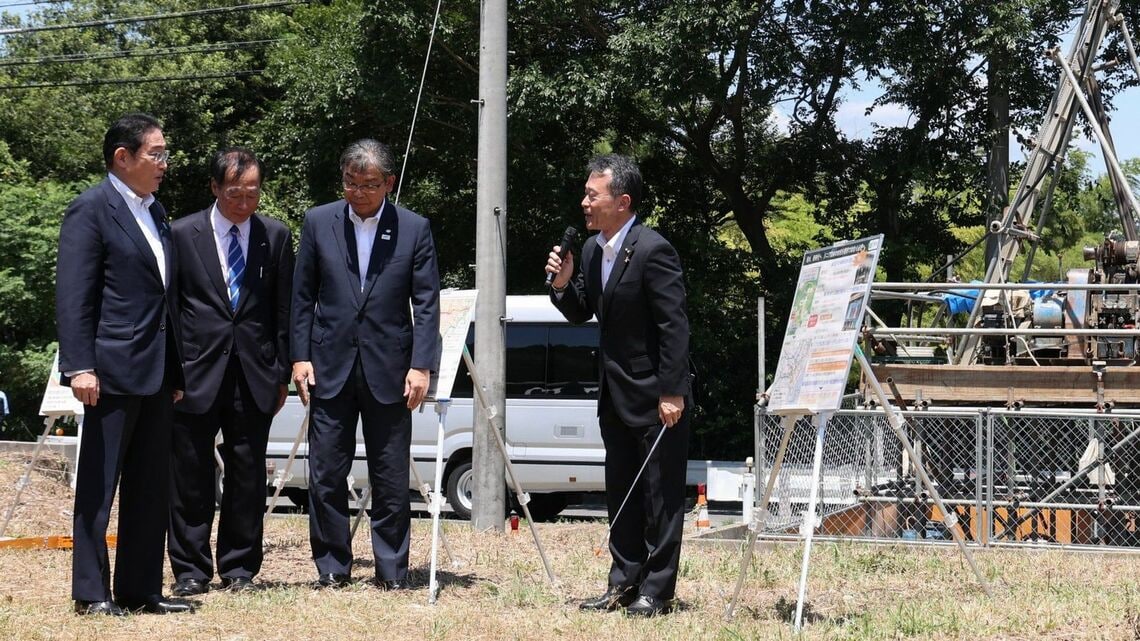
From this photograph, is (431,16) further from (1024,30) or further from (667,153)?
(1024,30)

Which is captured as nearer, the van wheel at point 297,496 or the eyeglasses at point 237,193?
the eyeglasses at point 237,193

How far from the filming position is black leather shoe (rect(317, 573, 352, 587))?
6.50 meters

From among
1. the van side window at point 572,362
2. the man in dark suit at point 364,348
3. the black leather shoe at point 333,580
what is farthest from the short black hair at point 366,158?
the van side window at point 572,362

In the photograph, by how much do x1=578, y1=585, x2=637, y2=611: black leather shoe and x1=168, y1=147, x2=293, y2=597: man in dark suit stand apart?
1.66 metres

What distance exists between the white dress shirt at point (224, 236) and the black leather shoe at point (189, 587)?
140 cm

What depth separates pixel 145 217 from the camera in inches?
233

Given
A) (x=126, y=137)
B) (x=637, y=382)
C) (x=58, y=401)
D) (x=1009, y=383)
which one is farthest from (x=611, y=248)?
(x=1009, y=383)

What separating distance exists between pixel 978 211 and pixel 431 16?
8.31 meters

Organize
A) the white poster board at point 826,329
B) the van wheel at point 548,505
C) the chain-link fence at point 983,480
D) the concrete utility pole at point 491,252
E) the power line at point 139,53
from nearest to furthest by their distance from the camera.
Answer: the white poster board at point 826,329 → the chain-link fence at point 983,480 → the concrete utility pole at point 491,252 → the van wheel at point 548,505 → the power line at point 139,53

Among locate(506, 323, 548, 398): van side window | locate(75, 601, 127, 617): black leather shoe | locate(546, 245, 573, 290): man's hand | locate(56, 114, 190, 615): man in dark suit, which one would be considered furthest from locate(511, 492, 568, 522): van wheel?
locate(75, 601, 127, 617): black leather shoe

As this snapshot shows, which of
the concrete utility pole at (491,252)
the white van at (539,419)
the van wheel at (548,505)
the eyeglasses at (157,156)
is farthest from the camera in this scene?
the van wheel at (548,505)

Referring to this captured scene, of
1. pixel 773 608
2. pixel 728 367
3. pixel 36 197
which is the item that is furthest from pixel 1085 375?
pixel 36 197

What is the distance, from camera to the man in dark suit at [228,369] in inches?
253

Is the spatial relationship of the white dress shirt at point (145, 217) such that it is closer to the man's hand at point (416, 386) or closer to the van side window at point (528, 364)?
the man's hand at point (416, 386)
